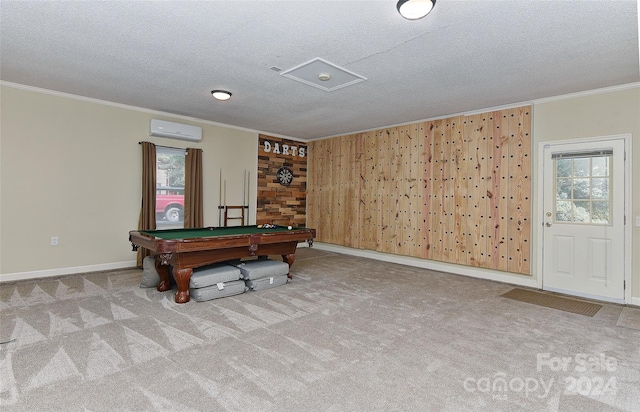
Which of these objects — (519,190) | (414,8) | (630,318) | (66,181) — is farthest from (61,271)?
(630,318)

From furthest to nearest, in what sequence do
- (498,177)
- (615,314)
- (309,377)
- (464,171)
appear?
(464,171), (498,177), (615,314), (309,377)

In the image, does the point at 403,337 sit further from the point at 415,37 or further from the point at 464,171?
the point at 464,171

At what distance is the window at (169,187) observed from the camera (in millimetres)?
5711

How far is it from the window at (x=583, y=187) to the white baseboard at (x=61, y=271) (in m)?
6.61

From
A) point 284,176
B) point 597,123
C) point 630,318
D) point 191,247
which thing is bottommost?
point 630,318

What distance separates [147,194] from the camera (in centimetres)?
542

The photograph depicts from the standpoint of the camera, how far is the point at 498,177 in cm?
498

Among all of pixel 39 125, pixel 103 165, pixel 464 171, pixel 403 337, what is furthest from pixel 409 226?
pixel 39 125

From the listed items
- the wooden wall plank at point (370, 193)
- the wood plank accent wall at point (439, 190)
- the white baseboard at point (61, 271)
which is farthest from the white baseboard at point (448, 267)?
the white baseboard at point (61, 271)

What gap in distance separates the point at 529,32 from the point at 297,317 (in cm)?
336

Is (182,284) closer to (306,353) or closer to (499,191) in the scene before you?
(306,353)

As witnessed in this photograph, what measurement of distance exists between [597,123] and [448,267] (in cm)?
288

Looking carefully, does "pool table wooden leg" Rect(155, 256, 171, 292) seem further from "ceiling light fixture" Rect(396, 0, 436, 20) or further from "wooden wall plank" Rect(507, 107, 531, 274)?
"wooden wall plank" Rect(507, 107, 531, 274)

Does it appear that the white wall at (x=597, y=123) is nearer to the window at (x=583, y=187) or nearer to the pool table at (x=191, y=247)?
the window at (x=583, y=187)
